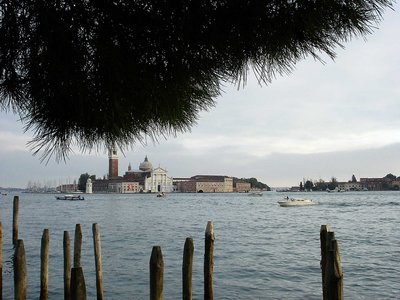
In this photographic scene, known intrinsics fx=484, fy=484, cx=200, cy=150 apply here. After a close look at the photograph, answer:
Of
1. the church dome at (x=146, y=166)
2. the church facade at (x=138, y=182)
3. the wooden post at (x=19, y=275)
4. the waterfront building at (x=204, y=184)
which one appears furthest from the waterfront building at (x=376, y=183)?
the wooden post at (x=19, y=275)

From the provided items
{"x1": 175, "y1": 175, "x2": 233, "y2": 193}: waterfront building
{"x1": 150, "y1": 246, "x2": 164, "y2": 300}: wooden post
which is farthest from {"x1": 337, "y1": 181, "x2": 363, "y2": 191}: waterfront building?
{"x1": 150, "y1": 246, "x2": 164, "y2": 300}: wooden post

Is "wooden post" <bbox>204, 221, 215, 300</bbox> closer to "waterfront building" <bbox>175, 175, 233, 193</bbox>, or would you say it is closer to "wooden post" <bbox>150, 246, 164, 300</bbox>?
"wooden post" <bbox>150, 246, 164, 300</bbox>

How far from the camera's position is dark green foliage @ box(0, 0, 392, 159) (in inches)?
95.5

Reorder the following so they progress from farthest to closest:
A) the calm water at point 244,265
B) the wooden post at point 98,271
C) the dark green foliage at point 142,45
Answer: the calm water at point 244,265 → the wooden post at point 98,271 → the dark green foliage at point 142,45

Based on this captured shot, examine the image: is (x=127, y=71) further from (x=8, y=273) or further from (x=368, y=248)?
(x=368, y=248)

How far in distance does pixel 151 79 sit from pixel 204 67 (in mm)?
311

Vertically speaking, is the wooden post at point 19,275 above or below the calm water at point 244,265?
above

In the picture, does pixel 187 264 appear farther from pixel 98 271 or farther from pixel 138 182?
pixel 138 182

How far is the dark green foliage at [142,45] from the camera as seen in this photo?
7.96 ft

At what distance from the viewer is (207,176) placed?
172 metres

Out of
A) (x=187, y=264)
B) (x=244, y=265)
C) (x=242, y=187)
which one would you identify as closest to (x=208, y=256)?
(x=187, y=264)

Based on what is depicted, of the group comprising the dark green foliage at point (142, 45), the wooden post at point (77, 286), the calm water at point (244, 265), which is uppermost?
the dark green foliage at point (142, 45)

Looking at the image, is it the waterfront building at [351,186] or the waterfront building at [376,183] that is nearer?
the waterfront building at [376,183]

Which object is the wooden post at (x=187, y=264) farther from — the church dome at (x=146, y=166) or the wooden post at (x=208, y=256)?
the church dome at (x=146, y=166)
